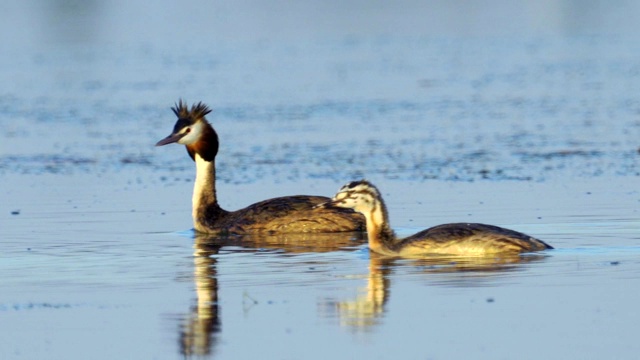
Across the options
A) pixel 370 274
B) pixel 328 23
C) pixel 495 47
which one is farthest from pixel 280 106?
pixel 328 23

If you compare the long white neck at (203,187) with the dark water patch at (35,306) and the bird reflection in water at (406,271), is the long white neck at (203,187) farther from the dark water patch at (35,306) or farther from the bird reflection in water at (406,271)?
→ the dark water patch at (35,306)

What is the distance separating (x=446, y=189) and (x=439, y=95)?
37.0 feet

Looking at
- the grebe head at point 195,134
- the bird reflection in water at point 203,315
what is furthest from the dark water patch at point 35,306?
the grebe head at point 195,134

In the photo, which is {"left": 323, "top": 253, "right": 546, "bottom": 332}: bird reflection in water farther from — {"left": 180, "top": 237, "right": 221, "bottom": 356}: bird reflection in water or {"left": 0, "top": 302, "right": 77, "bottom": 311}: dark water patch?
{"left": 0, "top": 302, "right": 77, "bottom": 311}: dark water patch

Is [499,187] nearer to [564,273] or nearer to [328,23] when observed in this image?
[564,273]

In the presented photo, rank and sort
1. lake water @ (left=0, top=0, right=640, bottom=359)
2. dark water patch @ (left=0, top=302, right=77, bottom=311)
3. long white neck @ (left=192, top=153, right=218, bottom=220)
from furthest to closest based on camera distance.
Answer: long white neck @ (left=192, top=153, right=218, bottom=220), dark water patch @ (left=0, top=302, right=77, bottom=311), lake water @ (left=0, top=0, right=640, bottom=359)

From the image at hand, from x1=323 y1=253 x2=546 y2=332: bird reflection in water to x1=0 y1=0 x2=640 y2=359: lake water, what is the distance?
0.12ft

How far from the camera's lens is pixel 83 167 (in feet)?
73.0

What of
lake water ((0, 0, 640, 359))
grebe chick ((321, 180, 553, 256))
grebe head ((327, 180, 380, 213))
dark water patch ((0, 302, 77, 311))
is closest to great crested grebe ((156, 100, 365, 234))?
lake water ((0, 0, 640, 359))

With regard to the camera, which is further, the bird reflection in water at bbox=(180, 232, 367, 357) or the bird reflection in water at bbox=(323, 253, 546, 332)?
the bird reflection in water at bbox=(323, 253, 546, 332)

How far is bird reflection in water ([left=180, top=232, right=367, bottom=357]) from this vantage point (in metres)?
10.6

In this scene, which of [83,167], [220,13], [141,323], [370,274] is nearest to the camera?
[141,323]

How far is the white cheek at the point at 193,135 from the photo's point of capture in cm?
1828

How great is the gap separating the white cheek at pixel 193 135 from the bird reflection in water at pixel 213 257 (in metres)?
1.66
